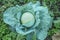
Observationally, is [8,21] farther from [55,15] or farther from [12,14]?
[55,15]

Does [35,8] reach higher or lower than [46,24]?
higher

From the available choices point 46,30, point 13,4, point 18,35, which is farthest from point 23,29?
point 13,4

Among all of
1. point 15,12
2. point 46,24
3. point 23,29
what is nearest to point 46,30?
point 46,24

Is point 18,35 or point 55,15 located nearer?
point 18,35
